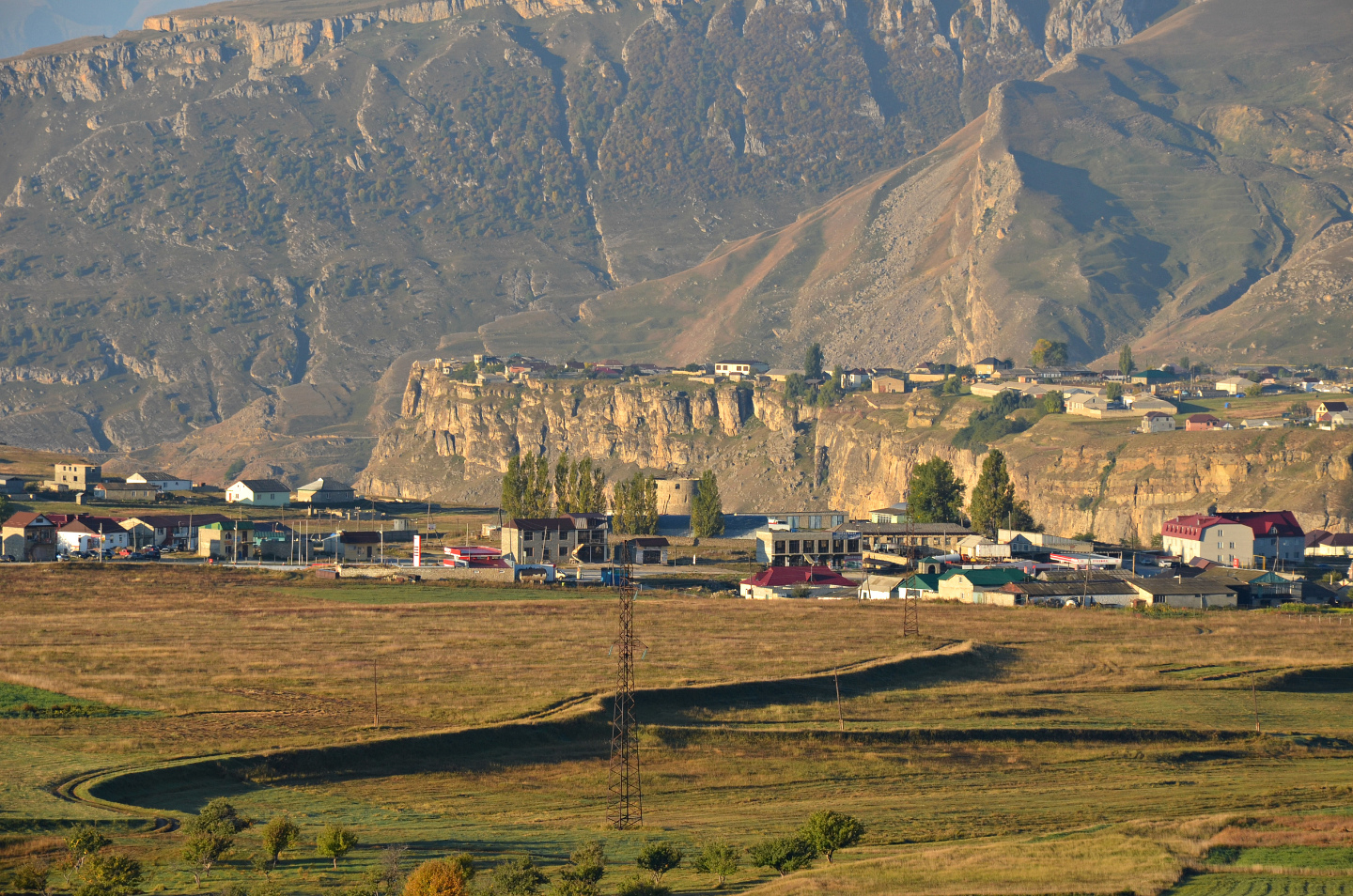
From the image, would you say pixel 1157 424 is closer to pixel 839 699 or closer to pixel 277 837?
pixel 839 699

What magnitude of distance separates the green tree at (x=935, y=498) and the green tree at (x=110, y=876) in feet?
362

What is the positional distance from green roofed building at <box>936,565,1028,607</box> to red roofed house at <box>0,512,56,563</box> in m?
63.4

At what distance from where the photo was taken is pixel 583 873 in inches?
1695

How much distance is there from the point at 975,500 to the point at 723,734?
83.0 metres

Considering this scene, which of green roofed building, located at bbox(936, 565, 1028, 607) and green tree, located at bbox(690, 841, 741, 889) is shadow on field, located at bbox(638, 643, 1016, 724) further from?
green tree, located at bbox(690, 841, 741, 889)

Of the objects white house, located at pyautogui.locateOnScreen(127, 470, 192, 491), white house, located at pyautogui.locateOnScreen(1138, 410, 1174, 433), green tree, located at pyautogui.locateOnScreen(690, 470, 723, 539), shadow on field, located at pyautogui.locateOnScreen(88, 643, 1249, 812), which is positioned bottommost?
shadow on field, located at pyautogui.locateOnScreen(88, 643, 1249, 812)

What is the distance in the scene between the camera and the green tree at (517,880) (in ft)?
138

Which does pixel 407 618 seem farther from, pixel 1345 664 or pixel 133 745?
pixel 1345 664

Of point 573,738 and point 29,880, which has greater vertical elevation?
point 573,738

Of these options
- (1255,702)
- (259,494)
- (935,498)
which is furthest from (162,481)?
(1255,702)

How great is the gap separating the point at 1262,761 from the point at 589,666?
93.8ft

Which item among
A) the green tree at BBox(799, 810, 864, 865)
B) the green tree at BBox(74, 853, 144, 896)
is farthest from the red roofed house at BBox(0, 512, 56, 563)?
→ the green tree at BBox(799, 810, 864, 865)

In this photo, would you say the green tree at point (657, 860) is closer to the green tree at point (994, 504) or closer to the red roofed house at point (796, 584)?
the red roofed house at point (796, 584)

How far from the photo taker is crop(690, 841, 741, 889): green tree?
4562cm
